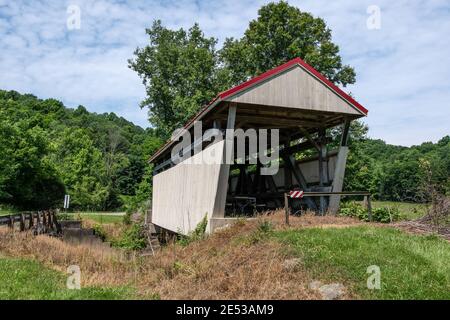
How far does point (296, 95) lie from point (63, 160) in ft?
132

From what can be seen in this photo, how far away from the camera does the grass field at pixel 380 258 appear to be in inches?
205

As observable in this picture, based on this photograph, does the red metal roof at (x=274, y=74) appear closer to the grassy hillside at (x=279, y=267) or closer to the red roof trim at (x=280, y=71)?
the red roof trim at (x=280, y=71)

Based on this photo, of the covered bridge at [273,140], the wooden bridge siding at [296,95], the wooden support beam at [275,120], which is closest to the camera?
the covered bridge at [273,140]

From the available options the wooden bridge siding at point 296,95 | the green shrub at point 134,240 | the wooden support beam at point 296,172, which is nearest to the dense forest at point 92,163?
the wooden bridge siding at point 296,95

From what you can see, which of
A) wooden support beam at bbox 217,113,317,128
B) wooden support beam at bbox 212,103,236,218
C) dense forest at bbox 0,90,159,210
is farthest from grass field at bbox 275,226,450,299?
dense forest at bbox 0,90,159,210

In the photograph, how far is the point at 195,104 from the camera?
1166 inches

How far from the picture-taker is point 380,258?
6223 millimetres

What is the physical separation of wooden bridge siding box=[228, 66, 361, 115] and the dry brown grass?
119 inches

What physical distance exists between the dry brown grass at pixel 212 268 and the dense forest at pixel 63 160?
15384 mm

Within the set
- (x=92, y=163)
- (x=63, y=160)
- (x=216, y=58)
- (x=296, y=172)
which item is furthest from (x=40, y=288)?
(x=63, y=160)

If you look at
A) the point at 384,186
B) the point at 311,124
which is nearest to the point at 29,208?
the point at 311,124

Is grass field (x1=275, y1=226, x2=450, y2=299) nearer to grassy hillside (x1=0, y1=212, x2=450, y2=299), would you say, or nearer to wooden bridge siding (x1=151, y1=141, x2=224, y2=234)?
grassy hillside (x1=0, y1=212, x2=450, y2=299)
